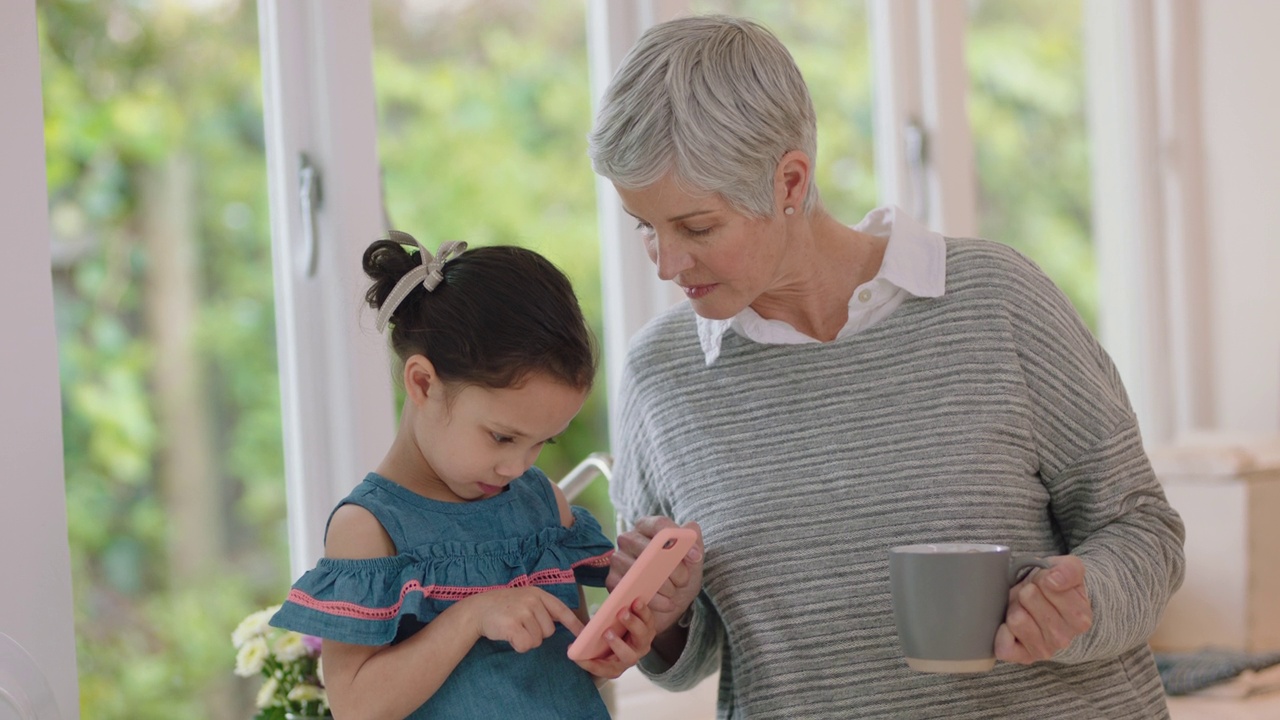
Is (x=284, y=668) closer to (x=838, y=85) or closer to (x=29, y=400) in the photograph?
(x=29, y=400)

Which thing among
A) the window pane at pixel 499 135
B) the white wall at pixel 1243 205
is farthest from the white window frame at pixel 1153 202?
the window pane at pixel 499 135

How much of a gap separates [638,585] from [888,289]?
0.48 m

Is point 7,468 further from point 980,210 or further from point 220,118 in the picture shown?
point 980,210

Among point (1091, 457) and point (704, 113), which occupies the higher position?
point (704, 113)

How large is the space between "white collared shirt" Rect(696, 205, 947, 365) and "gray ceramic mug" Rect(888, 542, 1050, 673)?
0.37 metres

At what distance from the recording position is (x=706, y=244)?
139 cm

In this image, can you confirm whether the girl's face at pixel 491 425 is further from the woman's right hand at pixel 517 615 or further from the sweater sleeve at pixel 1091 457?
the sweater sleeve at pixel 1091 457

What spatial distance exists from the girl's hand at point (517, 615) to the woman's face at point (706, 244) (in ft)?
1.17

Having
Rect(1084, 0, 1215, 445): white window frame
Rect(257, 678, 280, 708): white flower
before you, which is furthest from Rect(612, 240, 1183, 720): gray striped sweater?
Rect(1084, 0, 1215, 445): white window frame

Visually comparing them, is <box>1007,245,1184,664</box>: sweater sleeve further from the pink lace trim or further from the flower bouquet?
the flower bouquet

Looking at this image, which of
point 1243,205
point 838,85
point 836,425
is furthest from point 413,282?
point 1243,205

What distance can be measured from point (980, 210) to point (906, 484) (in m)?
1.79

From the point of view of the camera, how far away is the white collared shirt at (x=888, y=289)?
148 centimetres

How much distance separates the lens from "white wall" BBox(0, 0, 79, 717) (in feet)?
5.00
